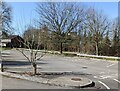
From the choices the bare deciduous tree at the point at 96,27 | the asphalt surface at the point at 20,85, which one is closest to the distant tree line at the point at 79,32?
the bare deciduous tree at the point at 96,27

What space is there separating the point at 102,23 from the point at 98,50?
5795 mm

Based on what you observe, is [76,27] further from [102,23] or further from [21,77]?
[21,77]

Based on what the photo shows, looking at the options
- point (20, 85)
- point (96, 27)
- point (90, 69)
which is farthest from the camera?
point (96, 27)

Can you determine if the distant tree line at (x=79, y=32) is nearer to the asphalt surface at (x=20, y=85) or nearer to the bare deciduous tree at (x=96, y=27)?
the bare deciduous tree at (x=96, y=27)

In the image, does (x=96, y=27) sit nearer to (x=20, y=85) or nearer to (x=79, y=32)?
(x=79, y=32)

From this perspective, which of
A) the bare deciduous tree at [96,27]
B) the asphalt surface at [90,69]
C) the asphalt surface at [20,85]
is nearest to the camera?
the asphalt surface at [20,85]

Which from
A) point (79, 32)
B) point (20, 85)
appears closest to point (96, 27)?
point (79, 32)

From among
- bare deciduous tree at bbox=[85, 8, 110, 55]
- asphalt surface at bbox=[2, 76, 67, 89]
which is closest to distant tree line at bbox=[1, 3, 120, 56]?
bare deciduous tree at bbox=[85, 8, 110, 55]

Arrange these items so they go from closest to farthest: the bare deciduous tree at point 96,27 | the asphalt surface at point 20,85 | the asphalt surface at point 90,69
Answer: the asphalt surface at point 20,85 < the asphalt surface at point 90,69 < the bare deciduous tree at point 96,27

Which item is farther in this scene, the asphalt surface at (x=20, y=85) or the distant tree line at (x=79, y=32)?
the distant tree line at (x=79, y=32)

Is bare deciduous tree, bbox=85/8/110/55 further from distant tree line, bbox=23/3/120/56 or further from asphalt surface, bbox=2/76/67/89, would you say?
asphalt surface, bbox=2/76/67/89

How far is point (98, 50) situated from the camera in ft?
150

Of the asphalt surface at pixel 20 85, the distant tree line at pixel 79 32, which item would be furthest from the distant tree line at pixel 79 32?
the asphalt surface at pixel 20 85

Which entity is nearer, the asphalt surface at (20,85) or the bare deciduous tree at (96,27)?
the asphalt surface at (20,85)
